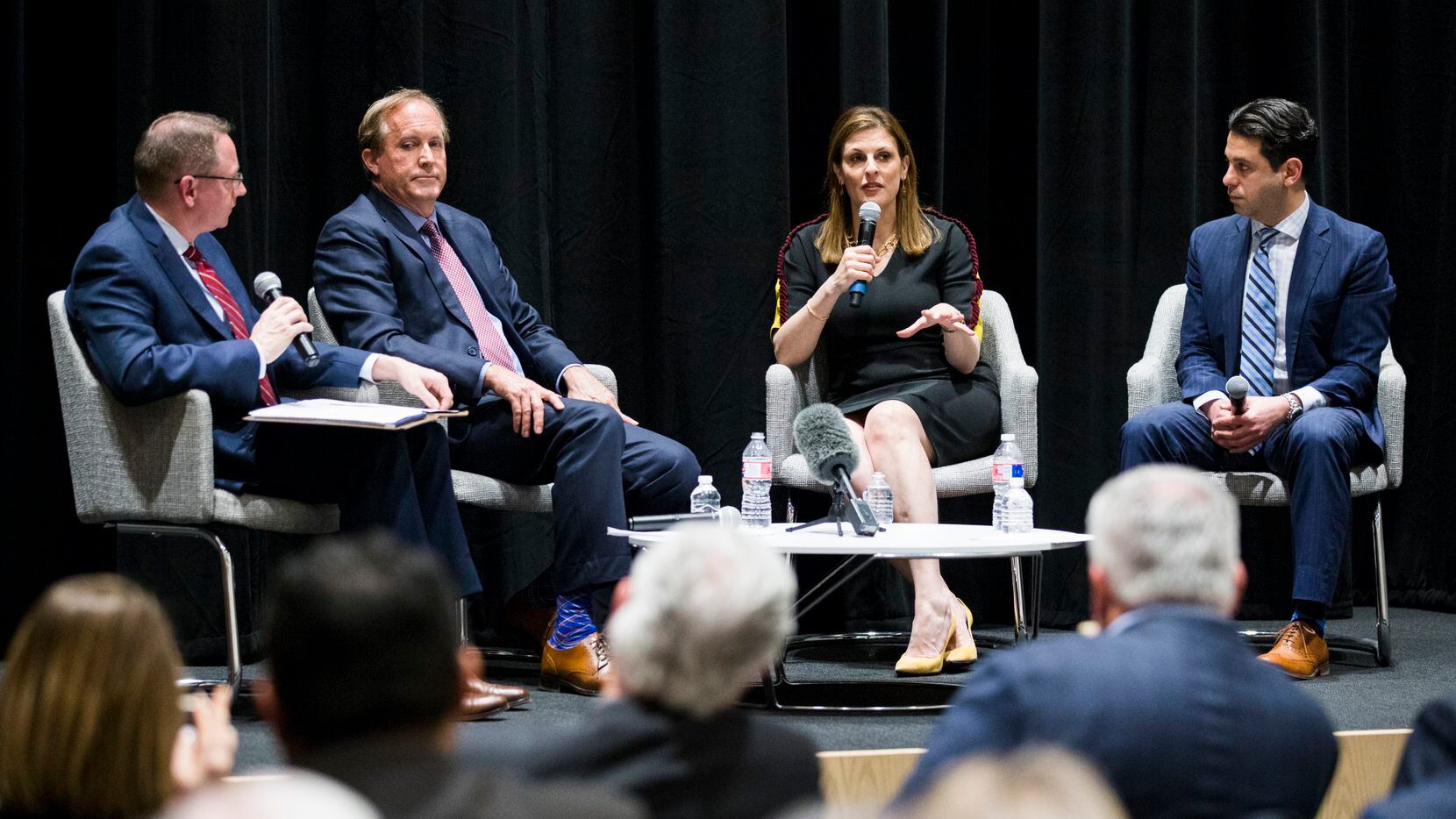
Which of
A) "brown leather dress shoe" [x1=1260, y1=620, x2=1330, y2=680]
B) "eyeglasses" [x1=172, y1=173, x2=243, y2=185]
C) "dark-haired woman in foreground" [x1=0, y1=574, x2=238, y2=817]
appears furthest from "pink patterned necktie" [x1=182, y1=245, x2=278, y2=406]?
"brown leather dress shoe" [x1=1260, y1=620, x2=1330, y2=680]

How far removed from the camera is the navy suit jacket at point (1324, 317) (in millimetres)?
3797

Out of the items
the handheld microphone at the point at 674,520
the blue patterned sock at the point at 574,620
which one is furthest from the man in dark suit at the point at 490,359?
the handheld microphone at the point at 674,520

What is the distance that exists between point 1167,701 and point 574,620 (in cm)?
212

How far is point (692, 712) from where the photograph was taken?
53.8 inches

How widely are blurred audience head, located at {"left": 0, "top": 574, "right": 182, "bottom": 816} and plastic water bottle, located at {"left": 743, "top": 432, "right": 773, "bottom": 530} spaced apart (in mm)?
2226

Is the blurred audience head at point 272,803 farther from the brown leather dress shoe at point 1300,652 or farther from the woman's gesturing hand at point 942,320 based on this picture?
the woman's gesturing hand at point 942,320

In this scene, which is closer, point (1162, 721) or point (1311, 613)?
point (1162, 721)

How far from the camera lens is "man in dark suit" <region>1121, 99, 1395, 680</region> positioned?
360 cm

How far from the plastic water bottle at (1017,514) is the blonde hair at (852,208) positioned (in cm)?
93

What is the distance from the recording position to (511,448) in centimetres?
358

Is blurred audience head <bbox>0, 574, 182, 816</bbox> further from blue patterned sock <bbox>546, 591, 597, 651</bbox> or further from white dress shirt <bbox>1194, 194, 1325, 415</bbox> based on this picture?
white dress shirt <bbox>1194, 194, 1325, 415</bbox>

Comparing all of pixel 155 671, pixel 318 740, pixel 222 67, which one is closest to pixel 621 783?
pixel 318 740

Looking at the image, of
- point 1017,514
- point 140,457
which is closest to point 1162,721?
point 1017,514

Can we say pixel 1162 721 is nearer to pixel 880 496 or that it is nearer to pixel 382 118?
pixel 880 496
